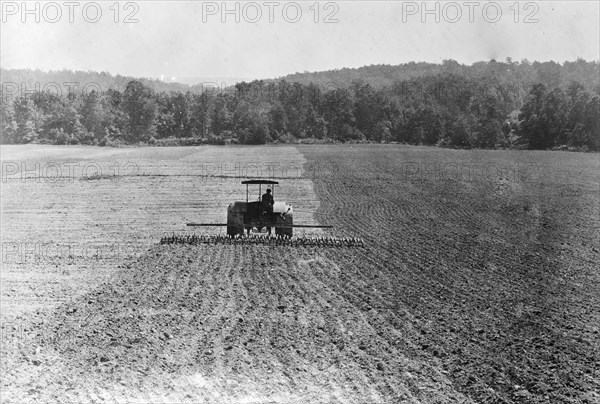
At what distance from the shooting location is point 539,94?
301 ft

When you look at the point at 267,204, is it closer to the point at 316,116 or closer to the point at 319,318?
the point at 319,318

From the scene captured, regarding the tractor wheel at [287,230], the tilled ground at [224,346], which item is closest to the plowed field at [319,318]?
the tilled ground at [224,346]

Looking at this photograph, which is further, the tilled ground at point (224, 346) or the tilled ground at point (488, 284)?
the tilled ground at point (488, 284)

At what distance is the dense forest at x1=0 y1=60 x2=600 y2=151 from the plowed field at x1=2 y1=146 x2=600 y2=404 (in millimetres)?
67560

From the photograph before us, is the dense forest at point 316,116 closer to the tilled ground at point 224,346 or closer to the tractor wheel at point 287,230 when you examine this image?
the tractor wheel at point 287,230

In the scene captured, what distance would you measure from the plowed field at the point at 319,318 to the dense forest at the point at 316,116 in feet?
222

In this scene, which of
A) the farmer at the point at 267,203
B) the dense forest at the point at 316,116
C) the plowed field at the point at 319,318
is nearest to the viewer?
the plowed field at the point at 319,318

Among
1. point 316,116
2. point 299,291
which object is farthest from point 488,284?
point 316,116

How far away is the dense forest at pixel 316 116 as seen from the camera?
87688mm

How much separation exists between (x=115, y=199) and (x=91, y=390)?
81.9ft

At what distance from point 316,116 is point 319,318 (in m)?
104

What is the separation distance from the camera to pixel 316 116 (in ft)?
377

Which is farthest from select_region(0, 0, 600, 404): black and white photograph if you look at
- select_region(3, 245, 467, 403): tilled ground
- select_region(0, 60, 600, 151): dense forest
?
select_region(0, 60, 600, 151): dense forest

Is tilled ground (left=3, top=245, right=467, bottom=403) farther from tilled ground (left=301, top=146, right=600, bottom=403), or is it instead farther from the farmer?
the farmer
